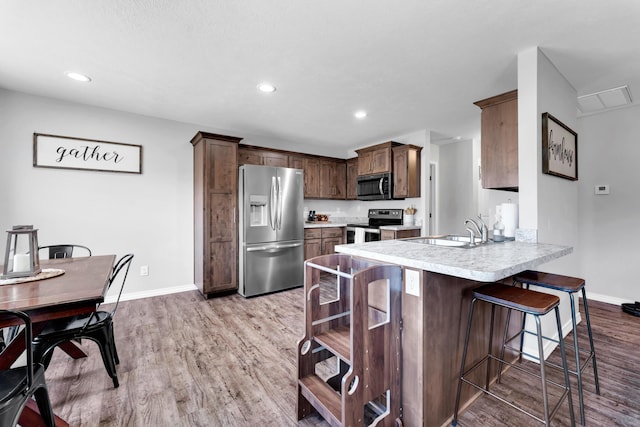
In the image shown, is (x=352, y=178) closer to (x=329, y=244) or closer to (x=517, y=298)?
(x=329, y=244)

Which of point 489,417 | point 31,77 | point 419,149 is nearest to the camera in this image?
point 489,417

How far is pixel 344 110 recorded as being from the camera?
350cm

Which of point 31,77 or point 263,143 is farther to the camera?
point 263,143

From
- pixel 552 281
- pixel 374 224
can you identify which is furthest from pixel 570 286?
pixel 374 224

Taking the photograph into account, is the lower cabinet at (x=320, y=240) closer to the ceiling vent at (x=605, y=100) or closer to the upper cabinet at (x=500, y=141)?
the upper cabinet at (x=500, y=141)

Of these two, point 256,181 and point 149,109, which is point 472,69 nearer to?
point 256,181

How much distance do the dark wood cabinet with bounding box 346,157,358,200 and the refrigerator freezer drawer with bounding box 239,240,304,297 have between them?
5.90ft

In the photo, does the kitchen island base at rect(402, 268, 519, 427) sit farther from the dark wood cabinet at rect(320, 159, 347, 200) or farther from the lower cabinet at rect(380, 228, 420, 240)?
the dark wood cabinet at rect(320, 159, 347, 200)

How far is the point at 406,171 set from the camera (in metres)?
4.39

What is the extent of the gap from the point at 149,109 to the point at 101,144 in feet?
2.37

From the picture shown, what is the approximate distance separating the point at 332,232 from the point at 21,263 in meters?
3.82

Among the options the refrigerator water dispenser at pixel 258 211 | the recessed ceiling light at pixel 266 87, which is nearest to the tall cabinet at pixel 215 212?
the refrigerator water dispenser at pixel 258 211

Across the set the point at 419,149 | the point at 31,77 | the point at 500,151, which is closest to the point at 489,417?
the point at 500,151

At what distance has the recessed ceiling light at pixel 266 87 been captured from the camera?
2.77m
